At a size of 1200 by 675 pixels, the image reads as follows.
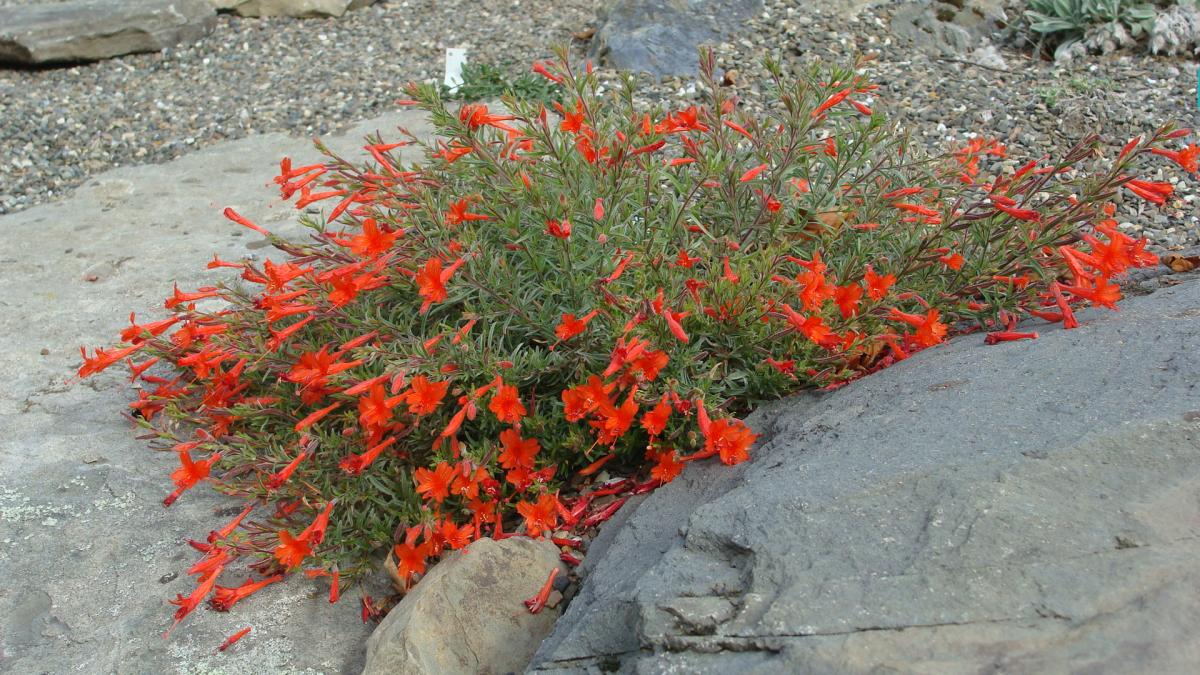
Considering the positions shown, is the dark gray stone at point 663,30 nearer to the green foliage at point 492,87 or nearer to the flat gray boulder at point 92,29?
the green foliage at point 492,87

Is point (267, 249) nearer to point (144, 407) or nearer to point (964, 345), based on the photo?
point (144, 407)

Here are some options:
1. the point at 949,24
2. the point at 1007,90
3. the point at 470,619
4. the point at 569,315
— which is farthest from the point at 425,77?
the point at 470,619

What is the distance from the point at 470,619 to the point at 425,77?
5656 mm

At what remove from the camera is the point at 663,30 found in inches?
266

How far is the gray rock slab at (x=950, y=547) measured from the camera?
184 cm

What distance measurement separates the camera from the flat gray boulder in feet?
26.3

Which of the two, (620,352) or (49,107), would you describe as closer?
(620,352)

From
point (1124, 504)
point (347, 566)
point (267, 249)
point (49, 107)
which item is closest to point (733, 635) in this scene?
point (1124, 504)

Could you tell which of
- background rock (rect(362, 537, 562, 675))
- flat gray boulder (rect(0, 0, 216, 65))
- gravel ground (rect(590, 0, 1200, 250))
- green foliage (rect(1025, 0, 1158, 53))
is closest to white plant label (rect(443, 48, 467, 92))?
gravel ground (rect(590, 0, 1200, 250))

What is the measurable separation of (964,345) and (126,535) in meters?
2.74

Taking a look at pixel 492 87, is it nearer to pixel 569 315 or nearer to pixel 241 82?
pixel 241 82

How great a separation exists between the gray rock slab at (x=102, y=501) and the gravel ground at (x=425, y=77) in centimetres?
174

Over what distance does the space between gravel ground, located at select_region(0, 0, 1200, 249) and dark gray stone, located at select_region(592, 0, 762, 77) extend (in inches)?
7.2

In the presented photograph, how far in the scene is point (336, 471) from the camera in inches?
123
